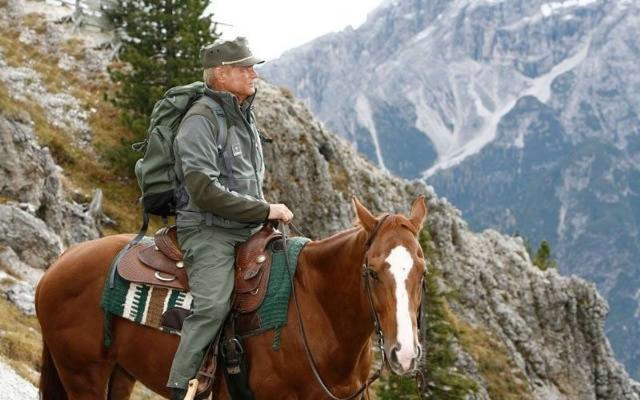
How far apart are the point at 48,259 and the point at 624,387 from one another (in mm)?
62869

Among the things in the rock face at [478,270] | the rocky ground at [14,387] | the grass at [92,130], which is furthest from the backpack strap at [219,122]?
the rock face at [478,270]

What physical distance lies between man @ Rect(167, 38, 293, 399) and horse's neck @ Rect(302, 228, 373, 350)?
674mm

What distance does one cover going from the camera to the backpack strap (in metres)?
7.84

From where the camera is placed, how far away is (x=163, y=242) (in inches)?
327

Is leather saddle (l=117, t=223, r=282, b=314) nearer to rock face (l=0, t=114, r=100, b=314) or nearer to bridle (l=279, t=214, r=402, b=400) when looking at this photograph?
bridle (l=279, t=214, r=402, b=400)

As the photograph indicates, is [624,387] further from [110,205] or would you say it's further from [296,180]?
[110,205]

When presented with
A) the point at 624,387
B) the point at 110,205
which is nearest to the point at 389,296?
the point at 110,205

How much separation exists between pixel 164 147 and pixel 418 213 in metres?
2.93

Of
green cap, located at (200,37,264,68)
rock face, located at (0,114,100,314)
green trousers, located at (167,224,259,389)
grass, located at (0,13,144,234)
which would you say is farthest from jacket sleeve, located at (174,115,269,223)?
grass, located at (0,13,144,234)

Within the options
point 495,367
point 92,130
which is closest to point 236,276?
point 92,130

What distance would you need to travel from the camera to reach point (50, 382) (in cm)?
928

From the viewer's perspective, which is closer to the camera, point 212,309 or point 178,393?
point 212,309

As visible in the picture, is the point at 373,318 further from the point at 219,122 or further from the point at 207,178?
the point at 219,122

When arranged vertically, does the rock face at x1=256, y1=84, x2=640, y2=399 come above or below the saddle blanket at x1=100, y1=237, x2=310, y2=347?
below
